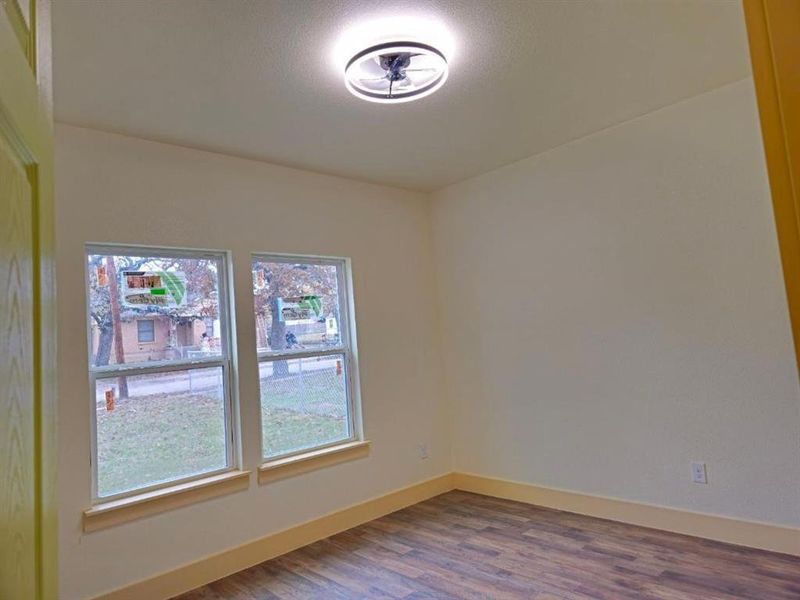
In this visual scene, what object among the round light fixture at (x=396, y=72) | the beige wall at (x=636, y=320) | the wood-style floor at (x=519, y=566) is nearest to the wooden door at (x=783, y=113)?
the round light fixture at (x=396, y=72)

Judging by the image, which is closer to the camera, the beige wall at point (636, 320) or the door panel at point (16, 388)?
the door panel at point (16, 388)

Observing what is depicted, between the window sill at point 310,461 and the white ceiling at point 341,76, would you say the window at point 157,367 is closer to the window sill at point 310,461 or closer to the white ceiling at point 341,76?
the window sill at point 310,461

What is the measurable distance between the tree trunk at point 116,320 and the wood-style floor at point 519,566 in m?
1.19

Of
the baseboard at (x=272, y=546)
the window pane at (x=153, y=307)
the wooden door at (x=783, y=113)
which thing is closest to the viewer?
the wooden door at (x=783, y=113)

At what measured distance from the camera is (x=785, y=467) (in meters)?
2.63

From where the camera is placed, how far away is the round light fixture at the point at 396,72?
7.06 ft

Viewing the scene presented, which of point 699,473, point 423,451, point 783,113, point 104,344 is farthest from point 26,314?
point 423,451

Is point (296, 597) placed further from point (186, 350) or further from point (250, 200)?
point (250, 200)

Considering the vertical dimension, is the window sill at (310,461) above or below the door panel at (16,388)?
below

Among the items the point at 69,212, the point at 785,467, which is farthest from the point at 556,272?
the point at 69,212

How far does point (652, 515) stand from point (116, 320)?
3.38m

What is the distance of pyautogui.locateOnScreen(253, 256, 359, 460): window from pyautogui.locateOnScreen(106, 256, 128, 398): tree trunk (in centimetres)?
80

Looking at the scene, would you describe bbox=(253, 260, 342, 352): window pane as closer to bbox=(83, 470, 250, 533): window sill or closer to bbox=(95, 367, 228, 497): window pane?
bbox=(95, 367, 228, 497): window pane

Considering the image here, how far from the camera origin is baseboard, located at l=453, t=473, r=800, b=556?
8.77 feet
